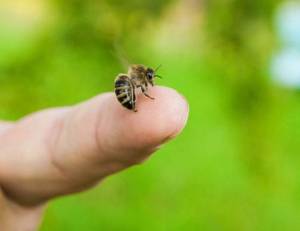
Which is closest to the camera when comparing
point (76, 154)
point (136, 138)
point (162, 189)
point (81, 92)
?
point (136, 138)

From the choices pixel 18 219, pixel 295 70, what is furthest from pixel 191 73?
pixel 18 219

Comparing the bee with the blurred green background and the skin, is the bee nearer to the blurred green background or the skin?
the skin

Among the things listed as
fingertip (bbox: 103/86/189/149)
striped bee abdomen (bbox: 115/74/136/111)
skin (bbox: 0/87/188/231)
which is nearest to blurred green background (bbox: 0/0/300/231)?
skin (bbox: 0/87/188/231)

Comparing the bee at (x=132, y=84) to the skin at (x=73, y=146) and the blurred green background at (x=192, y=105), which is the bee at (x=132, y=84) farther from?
the blurred green background at (x=192, y=105)

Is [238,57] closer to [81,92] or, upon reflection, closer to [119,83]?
[81,92]

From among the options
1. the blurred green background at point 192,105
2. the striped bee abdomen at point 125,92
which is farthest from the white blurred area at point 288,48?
the striped bee abdomen at point 125,92

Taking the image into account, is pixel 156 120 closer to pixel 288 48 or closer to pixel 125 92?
pixel 125 92
